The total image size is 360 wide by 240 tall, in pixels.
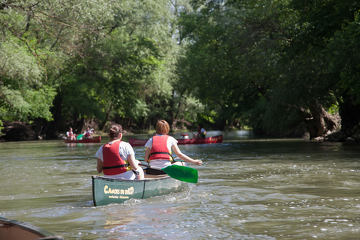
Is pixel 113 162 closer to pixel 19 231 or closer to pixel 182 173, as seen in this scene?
pixel 182 173

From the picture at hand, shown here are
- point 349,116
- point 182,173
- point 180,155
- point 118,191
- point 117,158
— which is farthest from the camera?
point 349,116

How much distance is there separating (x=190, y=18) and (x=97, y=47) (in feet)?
26.9

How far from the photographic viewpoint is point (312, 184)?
1138 centimetres

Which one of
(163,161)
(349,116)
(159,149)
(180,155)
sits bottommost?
(163,161)

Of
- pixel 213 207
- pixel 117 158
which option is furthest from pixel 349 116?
pixel 117 158

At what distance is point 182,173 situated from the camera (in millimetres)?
10188

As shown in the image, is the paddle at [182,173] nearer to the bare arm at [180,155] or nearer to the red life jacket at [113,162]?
the bare arm at [180,155]

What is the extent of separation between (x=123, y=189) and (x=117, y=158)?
1.89ft

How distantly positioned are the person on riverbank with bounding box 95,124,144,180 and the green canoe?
11.1 inches

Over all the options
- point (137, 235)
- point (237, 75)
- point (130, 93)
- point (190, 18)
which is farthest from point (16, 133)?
point (137, 235)

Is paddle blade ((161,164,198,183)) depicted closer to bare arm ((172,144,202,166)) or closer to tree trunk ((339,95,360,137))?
bare arm ((172,144,202,166))

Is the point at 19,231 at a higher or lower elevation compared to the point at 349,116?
lower

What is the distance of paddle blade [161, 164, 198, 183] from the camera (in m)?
10.2

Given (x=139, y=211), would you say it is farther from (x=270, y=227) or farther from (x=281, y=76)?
(x=281, y=76)
